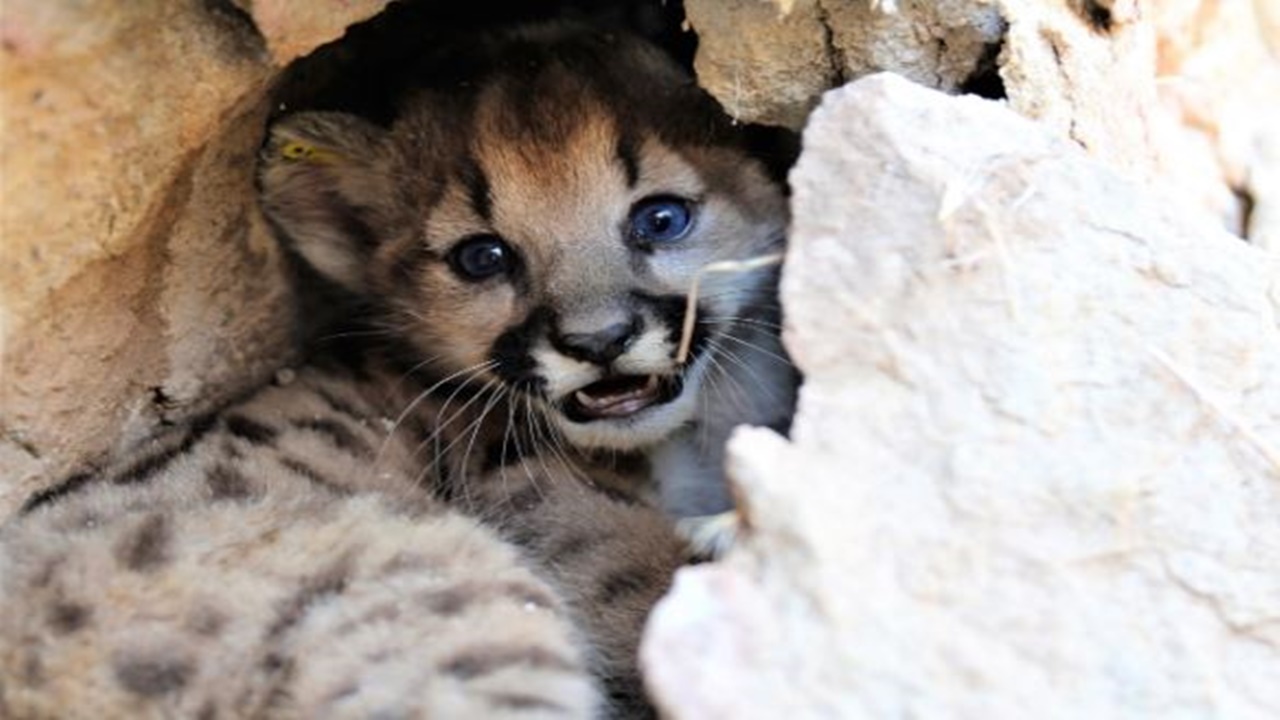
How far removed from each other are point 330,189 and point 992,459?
6.14ft

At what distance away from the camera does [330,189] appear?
4.11 metres

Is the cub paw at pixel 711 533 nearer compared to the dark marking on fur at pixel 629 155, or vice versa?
the cub paw at pixel 711 533

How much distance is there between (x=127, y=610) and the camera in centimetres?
306

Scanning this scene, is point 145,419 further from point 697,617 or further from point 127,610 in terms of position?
point 697,617

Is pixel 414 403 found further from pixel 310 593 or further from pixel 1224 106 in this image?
pixel 1224 106

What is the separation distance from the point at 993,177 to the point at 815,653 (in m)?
0.85

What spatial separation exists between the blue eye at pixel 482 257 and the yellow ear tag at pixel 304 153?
0.34m

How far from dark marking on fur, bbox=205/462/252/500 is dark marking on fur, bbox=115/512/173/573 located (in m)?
0.17


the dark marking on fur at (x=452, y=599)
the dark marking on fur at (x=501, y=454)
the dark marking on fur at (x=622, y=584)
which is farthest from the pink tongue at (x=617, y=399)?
the dark marking on fur at (x=452, y=599)

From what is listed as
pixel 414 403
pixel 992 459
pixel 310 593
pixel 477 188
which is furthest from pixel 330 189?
pixel 992 459

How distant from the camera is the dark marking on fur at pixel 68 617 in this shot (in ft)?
10.0

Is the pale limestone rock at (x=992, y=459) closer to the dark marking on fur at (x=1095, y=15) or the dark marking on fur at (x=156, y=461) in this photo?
the dark marking on fur at (x=1095, y=15)

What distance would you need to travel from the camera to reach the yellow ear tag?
3.84 meters

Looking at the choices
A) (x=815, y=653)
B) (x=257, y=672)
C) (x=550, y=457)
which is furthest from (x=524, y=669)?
(x=550, y=457)
